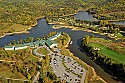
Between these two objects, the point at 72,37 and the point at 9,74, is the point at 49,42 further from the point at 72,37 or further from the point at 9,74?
the point at 9,74

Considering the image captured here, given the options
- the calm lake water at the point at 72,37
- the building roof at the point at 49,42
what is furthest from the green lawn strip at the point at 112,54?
the building roof at the point at 49,42

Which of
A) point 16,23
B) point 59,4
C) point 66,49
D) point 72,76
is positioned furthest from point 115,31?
point 59,4

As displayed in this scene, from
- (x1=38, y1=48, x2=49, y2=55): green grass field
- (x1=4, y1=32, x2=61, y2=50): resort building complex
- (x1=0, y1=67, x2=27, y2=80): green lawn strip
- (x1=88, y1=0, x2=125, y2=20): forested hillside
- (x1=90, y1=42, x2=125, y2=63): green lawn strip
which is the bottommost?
(x1=0, y1=67, x2=27, y2=80): green lawn strip

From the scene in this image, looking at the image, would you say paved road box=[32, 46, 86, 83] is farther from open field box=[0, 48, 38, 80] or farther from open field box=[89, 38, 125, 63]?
open field box=[89, 38, 125, 63]

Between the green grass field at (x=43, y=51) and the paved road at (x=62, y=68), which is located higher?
the green grass field at (x=43, y=51)

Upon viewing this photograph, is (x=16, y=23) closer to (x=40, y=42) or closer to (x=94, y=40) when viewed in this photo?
(x=40, y=42)

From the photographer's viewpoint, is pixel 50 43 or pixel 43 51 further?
pixel 50 43

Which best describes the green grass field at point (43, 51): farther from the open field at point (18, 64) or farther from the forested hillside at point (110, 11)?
the forested hillside at point (110, 11)

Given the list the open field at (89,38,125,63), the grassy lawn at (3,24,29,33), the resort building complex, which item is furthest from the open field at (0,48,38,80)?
the grassy lawn at (3,24,29,33)

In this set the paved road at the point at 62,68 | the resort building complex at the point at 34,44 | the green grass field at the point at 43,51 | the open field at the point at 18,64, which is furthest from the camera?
the resort building complex at the point at 34,44

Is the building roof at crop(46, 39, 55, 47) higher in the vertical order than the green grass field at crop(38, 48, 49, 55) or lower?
higher

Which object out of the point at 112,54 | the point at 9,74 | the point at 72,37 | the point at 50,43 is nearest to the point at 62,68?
the point at 9,74

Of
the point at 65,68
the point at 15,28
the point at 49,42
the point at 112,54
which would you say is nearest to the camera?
the point at 65,68
